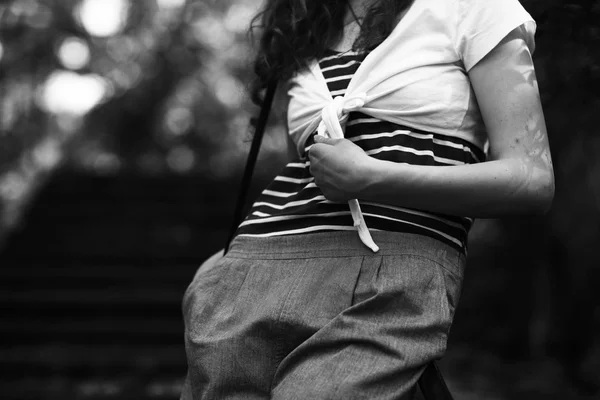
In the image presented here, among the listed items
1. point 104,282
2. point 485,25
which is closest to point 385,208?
point 485,25

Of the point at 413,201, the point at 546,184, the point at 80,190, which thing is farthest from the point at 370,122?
the point at 80,190

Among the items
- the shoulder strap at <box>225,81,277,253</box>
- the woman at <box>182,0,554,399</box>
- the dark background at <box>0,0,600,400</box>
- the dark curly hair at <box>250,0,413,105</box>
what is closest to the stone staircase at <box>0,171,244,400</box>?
the dark background at <box>0,0,600,400</box>

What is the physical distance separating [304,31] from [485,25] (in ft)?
1.66

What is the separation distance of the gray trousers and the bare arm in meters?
0.11

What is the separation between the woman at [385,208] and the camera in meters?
1.26

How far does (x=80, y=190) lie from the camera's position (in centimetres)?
812

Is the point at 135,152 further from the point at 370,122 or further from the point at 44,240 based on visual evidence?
the point at 370,122

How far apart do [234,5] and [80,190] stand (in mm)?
3968

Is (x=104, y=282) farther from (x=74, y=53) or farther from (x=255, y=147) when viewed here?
(x=255, y=147)

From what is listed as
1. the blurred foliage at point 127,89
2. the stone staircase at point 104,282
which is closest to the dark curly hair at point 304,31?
the stone staircase at point 104,282

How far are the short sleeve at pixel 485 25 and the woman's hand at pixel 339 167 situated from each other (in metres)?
0.27

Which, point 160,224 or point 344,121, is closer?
point 344,121

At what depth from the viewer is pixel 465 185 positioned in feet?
4.16

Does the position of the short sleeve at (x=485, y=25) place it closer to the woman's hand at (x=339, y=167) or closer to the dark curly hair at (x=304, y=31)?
the dark curly hair at (x=304, y=31)
